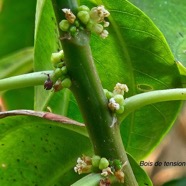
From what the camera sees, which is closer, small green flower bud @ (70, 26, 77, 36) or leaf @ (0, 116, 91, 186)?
small green flower bud @ (70, 26, 77, 36)

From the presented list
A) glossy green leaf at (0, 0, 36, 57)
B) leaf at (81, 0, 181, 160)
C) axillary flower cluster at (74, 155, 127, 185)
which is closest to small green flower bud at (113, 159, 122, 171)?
axillary flower cluster at (74, 155, 127, 185)

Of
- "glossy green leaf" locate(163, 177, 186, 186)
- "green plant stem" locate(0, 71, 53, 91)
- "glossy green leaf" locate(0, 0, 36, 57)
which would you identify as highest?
→ "green plant stem" locate(0, 71, 53, 91)

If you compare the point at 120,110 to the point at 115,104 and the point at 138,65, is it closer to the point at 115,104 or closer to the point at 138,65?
the point at 115,104

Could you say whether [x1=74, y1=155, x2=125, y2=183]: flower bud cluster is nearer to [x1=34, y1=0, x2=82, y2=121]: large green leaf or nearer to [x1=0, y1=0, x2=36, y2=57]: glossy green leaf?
[x1=34, y1=0, x2=82, y2=121]: large green leaf

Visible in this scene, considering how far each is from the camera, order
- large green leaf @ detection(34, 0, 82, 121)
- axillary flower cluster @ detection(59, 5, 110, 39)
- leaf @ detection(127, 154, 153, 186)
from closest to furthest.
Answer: axillary flower cluster @ detection(59, 5, 110, 39) → leaf @ detection(127, 154, 153, 186) → large green leaf @ detection(34, 0, 82, 121)

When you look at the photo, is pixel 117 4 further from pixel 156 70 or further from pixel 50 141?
pixel 50 141

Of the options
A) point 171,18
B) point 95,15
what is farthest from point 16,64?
point 95,15

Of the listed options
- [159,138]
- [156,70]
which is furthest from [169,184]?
[156,70]

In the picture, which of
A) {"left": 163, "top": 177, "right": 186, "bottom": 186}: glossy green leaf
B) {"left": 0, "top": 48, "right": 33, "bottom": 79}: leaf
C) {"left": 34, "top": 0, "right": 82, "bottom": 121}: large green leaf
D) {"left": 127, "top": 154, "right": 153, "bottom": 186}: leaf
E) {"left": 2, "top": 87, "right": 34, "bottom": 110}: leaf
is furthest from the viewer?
{"left": 163, "top": 177, "right": 186, "bottom": 186}: glossy green leaf
